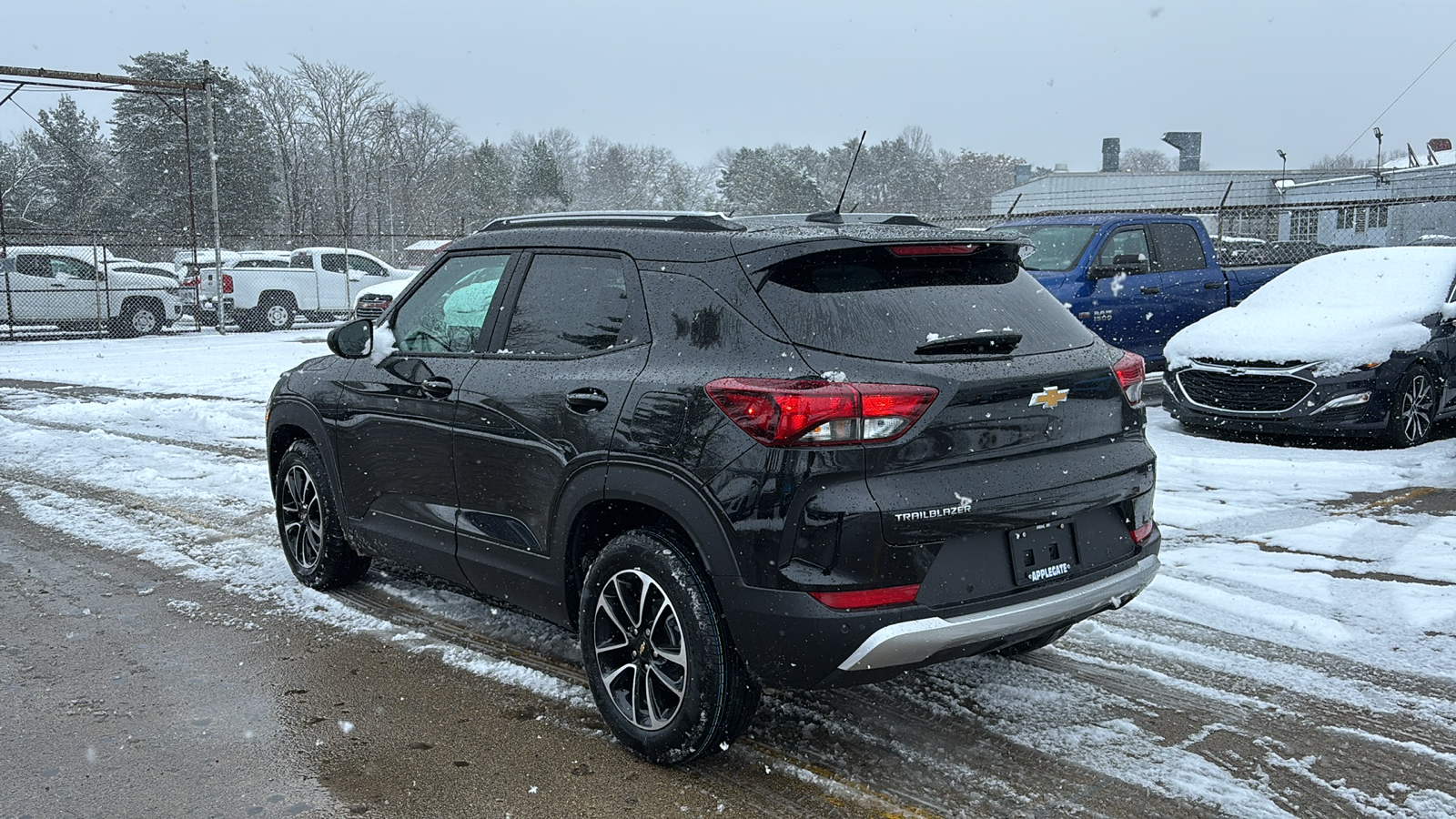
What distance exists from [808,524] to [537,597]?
4.39ft

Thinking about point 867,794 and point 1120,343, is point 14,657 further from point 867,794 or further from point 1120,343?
point 1120,343

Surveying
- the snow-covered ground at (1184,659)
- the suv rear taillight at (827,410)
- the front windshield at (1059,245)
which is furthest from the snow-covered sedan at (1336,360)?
the suv rear taillight at (827,410)

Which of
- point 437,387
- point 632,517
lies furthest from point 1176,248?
point 632,517

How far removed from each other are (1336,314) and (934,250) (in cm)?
752

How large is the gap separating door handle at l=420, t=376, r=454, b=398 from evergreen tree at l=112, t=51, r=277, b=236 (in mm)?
49084

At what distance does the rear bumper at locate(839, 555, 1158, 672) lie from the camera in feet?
10.1

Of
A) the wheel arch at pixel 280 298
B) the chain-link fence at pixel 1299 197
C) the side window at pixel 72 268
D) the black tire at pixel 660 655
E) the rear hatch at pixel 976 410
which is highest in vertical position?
the chain-link fence at pixel 1299 197

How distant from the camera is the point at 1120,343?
38.8ft

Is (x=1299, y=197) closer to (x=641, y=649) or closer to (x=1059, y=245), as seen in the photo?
(x=1059, y=245)

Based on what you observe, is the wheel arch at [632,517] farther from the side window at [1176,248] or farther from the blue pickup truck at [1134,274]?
the side window at [1176,248]

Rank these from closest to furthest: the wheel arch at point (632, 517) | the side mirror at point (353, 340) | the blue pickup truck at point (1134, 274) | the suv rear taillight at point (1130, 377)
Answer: the wheel arch at point (632, 517), the suv rear taillight at point (1130, 377), the side mirror at point (353, 340), the blue pickup truck at point (1134, 274)

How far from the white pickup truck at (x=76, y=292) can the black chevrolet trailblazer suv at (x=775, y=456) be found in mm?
21412

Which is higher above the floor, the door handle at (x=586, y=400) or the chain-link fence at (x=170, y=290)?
the chain-link fence at (x=170, y=290)

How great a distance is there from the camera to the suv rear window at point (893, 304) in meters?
3.25
